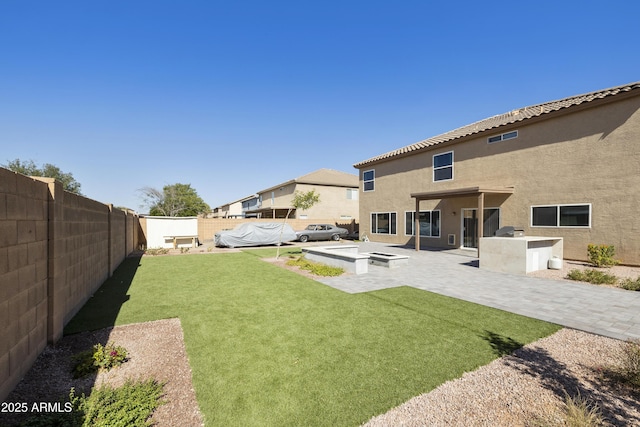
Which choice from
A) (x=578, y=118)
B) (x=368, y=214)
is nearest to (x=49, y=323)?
(x=578, y=118)

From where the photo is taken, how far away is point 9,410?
2.47 metres

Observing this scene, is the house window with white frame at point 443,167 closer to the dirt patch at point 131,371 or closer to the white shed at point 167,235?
Answer: the dirt patch at point 131,371

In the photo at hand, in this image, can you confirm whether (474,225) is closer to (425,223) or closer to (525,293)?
(425,223)

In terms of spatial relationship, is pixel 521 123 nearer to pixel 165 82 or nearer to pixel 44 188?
pixel 44 188

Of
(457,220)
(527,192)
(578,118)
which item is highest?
(578,118)

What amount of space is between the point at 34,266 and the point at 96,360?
140cm

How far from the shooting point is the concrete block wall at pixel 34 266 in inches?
107

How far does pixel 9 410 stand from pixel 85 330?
231 centimetres

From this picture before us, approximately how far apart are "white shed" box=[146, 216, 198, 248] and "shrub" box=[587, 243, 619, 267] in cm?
2081

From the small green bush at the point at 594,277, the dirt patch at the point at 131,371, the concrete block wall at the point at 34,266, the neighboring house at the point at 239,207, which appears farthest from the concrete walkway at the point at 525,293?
the neighboring house at the point at 239,207

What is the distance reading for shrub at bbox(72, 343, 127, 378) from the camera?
323 centimetres

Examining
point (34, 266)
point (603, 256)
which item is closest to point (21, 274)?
point (34, 266)

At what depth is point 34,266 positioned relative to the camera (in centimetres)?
335

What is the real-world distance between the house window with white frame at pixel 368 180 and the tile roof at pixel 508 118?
2.48 ft
